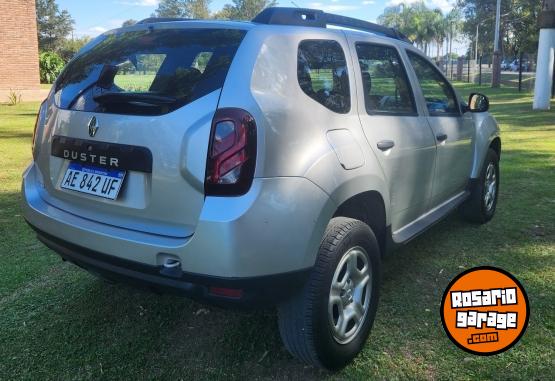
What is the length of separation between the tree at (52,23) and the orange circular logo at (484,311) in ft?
274

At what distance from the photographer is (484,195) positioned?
16.4 ft

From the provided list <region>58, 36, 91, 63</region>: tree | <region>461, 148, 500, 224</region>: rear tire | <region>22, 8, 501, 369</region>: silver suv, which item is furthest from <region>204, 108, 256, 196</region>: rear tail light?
<region>58, 36, 91, 63</region>: tree

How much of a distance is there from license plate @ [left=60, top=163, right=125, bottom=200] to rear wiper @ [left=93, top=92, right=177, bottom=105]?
0.34 metres

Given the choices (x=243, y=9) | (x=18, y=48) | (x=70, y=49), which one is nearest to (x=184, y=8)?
(x=243, y=9)

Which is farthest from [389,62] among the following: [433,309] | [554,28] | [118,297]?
[554,28]

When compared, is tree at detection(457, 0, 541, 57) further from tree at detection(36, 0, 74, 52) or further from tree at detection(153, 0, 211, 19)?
→ tree at detection(36, 0, 74, 52)

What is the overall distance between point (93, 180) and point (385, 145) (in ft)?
5.24

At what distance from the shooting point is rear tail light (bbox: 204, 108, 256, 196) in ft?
7.39

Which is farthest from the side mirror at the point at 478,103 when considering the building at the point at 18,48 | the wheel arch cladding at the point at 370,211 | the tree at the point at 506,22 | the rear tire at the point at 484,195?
the tree at the point at 506,22

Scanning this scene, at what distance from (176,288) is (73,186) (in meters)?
0.84

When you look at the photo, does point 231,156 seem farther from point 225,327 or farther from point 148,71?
point 225,327

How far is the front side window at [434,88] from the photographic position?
3922 mm

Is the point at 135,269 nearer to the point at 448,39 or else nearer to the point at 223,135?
the point at 223,135

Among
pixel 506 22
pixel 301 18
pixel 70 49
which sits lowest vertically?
pixel 301 18
